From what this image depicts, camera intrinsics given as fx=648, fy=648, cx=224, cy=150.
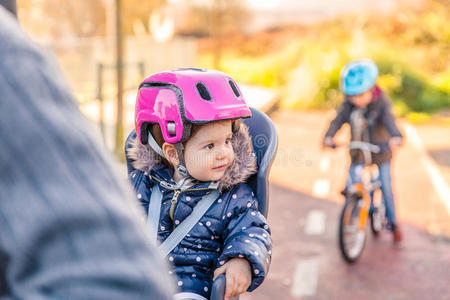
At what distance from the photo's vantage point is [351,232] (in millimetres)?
5770

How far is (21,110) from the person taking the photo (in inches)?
24.6

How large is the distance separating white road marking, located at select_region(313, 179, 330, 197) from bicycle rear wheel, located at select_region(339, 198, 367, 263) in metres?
2.32

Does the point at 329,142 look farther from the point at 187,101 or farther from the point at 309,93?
the point at 309,93

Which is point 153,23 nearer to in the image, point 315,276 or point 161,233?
point 315,276

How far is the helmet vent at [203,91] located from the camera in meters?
2.29

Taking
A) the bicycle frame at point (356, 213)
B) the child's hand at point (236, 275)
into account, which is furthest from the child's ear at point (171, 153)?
the bicycle frame at point (356, 213)

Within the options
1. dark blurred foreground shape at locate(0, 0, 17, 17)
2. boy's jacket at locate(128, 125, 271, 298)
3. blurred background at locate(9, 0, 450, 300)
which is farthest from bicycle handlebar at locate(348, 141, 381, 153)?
dark blurred foreground shape at locate(0, 0, 17, 17)

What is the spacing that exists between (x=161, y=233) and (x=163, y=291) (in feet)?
5.82

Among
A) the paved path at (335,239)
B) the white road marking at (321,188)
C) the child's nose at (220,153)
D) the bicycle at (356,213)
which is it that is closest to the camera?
the child's nose at (220,153)

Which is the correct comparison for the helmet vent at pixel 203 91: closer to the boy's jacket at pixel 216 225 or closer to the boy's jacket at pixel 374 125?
the boy's jacket at pixel 216 225

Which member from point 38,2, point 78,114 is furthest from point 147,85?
point 38,2

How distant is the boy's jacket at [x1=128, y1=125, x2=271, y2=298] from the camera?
2.21m

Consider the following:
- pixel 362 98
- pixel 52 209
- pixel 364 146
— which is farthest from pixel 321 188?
pixel 52 209

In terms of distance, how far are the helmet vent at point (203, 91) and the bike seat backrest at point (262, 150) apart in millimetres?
375
